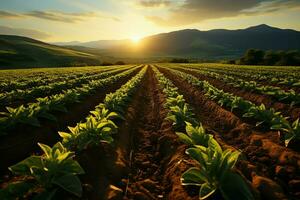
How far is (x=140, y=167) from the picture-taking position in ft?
20.3

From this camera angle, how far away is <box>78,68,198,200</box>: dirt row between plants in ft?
15.4

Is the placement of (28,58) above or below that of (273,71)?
below

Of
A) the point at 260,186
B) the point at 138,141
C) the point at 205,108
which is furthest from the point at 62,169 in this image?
the point at 205,108

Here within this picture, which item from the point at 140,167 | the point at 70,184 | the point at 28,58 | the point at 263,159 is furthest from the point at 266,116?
the point at 28,58

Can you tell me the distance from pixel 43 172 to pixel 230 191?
106 inches

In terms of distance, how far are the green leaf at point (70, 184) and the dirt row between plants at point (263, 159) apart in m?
2.79

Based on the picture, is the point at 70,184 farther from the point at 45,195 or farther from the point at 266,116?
the point at 266,116

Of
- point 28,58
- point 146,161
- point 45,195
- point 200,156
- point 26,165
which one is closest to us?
point 45,195

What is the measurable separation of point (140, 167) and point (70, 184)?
2389 mm

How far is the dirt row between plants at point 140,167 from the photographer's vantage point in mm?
4699

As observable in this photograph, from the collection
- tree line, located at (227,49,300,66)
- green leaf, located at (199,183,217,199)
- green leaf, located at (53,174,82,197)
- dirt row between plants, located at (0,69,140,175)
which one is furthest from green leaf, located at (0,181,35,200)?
tree line, located at (227,49,300,66)

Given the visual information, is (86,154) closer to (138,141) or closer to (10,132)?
(138,141)

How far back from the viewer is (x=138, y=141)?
26.5 feet

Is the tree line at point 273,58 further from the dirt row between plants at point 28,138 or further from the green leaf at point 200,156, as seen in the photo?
the green leaf at point 200,156
